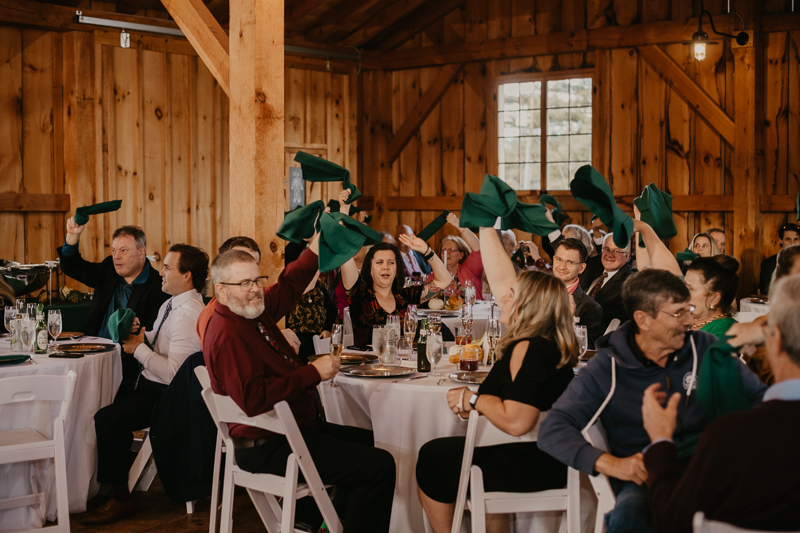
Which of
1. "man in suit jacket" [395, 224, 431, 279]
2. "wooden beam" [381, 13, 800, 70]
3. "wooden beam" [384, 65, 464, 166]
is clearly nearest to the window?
"wooden beam" [381, 13, 800, 70]

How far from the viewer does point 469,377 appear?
3309mm

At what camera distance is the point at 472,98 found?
33.7ft

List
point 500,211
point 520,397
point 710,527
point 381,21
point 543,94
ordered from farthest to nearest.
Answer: point 381,21 → point 543,94 → point 500,211 → point 520,397 → point 710,527

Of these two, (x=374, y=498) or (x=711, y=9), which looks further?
(x=711, y=9)

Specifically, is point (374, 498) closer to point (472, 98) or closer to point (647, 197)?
point (647, 197)

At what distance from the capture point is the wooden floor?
12.4 ft

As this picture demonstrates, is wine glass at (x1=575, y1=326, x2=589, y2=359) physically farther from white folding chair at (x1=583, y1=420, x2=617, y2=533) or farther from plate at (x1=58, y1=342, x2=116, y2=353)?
plate at (x1=58, y1=342, x2=116, y2=353)

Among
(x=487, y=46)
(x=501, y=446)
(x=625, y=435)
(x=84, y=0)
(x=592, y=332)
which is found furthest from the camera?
(x=487, y=46)

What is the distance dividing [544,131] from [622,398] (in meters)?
7.93

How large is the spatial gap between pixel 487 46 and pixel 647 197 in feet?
21.6

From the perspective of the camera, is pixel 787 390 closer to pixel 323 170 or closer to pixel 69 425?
pixel 323 170

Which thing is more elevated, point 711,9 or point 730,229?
point 711,9

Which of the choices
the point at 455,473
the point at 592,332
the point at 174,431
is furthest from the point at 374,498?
the point at 592,332

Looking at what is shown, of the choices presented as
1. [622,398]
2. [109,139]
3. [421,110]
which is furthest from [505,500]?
[421,110]
